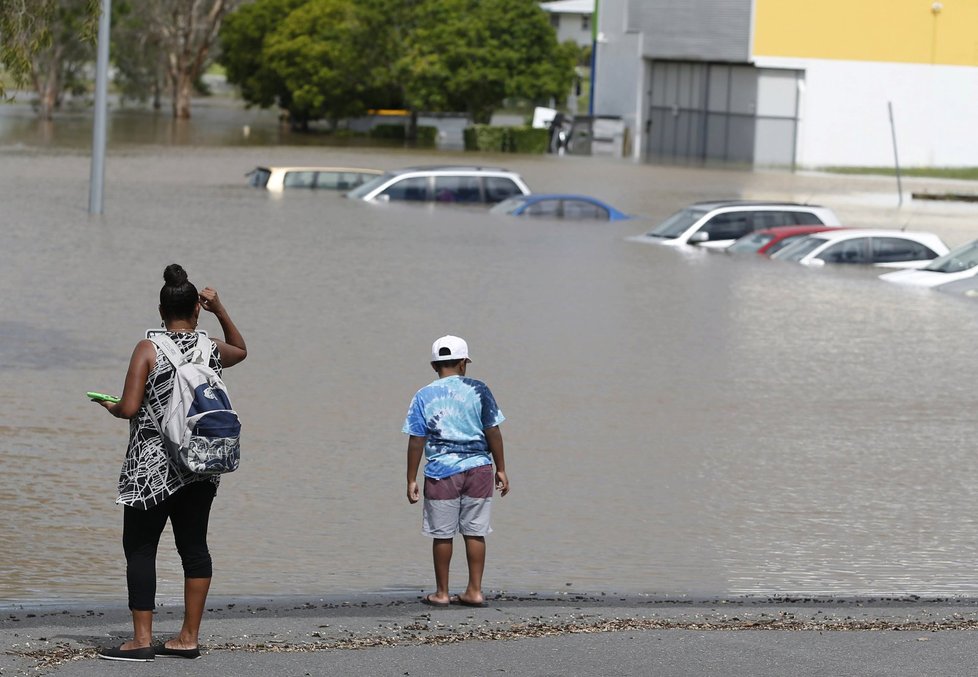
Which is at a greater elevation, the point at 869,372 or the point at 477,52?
the point at 477,52

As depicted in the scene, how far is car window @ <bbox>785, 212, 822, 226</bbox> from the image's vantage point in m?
31.3

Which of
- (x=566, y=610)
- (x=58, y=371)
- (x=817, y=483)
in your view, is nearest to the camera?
(x=566, y=610)

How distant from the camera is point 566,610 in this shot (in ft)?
26.7

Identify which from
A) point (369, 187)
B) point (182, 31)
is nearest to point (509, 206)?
point (369, 187)

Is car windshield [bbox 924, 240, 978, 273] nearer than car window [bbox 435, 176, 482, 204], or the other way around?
car windshield [bbox 924, 240, 978, 273]

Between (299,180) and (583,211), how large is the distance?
726cm

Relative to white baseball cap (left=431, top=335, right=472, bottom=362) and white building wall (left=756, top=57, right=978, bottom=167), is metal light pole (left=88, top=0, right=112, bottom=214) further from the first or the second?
white building wall (left=756, top=57, right=978, bottom=167)

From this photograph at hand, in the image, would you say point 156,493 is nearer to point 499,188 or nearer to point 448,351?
point 448,351

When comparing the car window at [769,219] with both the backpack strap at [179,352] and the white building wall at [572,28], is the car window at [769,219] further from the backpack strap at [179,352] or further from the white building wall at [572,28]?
the white building wall at [572,28]

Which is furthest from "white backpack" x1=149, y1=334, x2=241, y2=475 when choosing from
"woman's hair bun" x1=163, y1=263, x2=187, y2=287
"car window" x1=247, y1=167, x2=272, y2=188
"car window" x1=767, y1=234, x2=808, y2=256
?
"car window" x1=247, y1=167, x2=272, y2=188

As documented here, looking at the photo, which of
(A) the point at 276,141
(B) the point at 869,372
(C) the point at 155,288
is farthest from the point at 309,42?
(B) the point at 869,372

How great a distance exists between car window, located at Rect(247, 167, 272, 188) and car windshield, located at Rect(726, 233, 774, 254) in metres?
13.2

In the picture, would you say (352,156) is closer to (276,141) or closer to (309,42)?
(276,141)

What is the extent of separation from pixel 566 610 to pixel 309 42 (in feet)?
242
